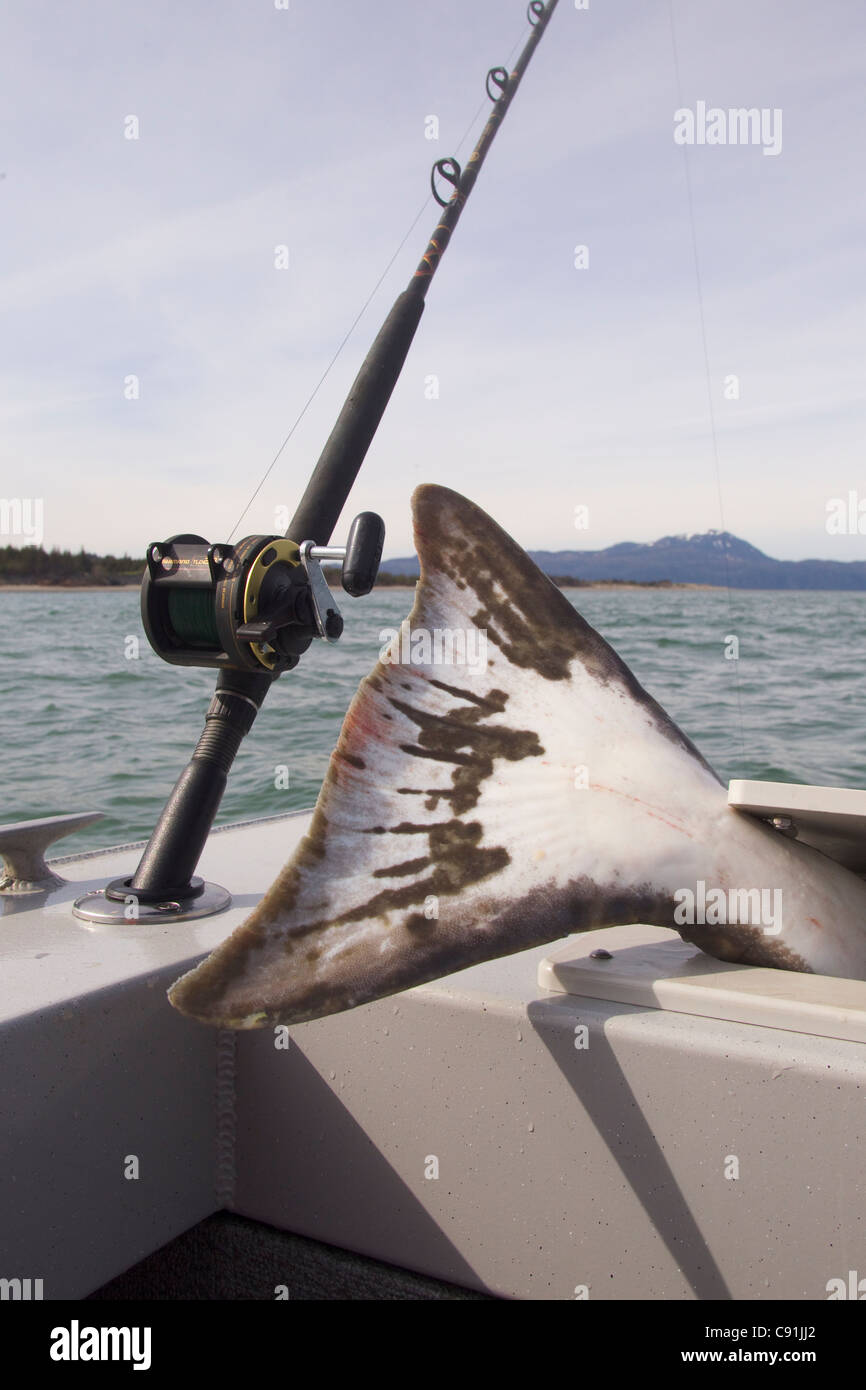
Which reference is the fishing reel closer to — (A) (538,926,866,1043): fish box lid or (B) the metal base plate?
(B) the metal base plate

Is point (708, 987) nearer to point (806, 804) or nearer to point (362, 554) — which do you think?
point (806, 804)

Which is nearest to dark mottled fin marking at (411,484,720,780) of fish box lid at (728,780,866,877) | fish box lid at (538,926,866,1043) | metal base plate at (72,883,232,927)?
fish box lid at (728,780,866,877)

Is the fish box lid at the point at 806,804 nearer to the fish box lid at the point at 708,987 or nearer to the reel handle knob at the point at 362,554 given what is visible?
the fish box lid at the point at 708,987

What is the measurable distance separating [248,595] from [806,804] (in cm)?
111

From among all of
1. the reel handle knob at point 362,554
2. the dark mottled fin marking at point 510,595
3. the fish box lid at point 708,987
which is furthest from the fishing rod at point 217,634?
the fish box lid at point 708,987

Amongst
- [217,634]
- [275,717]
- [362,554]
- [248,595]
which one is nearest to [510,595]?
[362,554]

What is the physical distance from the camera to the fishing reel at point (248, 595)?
6.71ft

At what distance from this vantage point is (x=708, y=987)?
1554 mm

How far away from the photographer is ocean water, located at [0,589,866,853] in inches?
319

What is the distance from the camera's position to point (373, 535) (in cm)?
209

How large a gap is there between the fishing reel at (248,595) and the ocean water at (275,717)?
2.74 ft

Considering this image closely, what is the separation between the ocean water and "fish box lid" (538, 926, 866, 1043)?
1753 millimetres
